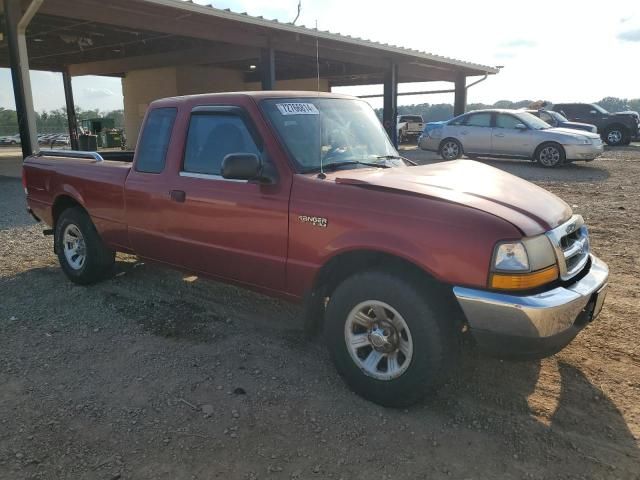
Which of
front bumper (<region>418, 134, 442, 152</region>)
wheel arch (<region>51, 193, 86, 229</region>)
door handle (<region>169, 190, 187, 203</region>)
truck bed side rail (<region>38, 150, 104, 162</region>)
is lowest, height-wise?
wheel arch (<region>51, 193, 86, 229</region>)

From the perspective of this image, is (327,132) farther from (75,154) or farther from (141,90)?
(141,90)

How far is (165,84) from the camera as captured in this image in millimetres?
22859

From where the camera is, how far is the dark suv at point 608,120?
929 inches

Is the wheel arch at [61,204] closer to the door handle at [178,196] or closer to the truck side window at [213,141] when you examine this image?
the door handle at [178,196]

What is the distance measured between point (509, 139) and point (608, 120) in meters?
12.1

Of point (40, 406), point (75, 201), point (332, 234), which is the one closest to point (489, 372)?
point (332, 234)

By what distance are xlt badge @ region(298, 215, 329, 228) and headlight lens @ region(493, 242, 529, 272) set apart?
3.41 ft

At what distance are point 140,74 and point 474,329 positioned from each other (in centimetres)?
2432

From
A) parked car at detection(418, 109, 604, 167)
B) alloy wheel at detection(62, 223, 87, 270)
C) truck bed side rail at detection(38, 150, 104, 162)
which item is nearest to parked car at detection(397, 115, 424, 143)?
parked car at detection(418, 109, 604, 167)

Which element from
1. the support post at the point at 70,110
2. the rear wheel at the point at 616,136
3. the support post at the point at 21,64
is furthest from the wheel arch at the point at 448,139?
the support post at the point at 70,110

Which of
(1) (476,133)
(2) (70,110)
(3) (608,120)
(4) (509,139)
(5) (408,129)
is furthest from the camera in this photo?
(5) (408,129)

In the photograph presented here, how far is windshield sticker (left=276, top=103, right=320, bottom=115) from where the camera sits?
3.76 metres

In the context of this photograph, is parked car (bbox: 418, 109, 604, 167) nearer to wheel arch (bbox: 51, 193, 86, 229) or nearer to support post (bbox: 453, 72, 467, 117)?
support post (bbox: 453, 72, 467, 117)

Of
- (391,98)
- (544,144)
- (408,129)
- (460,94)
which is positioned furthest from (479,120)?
(408,129)
